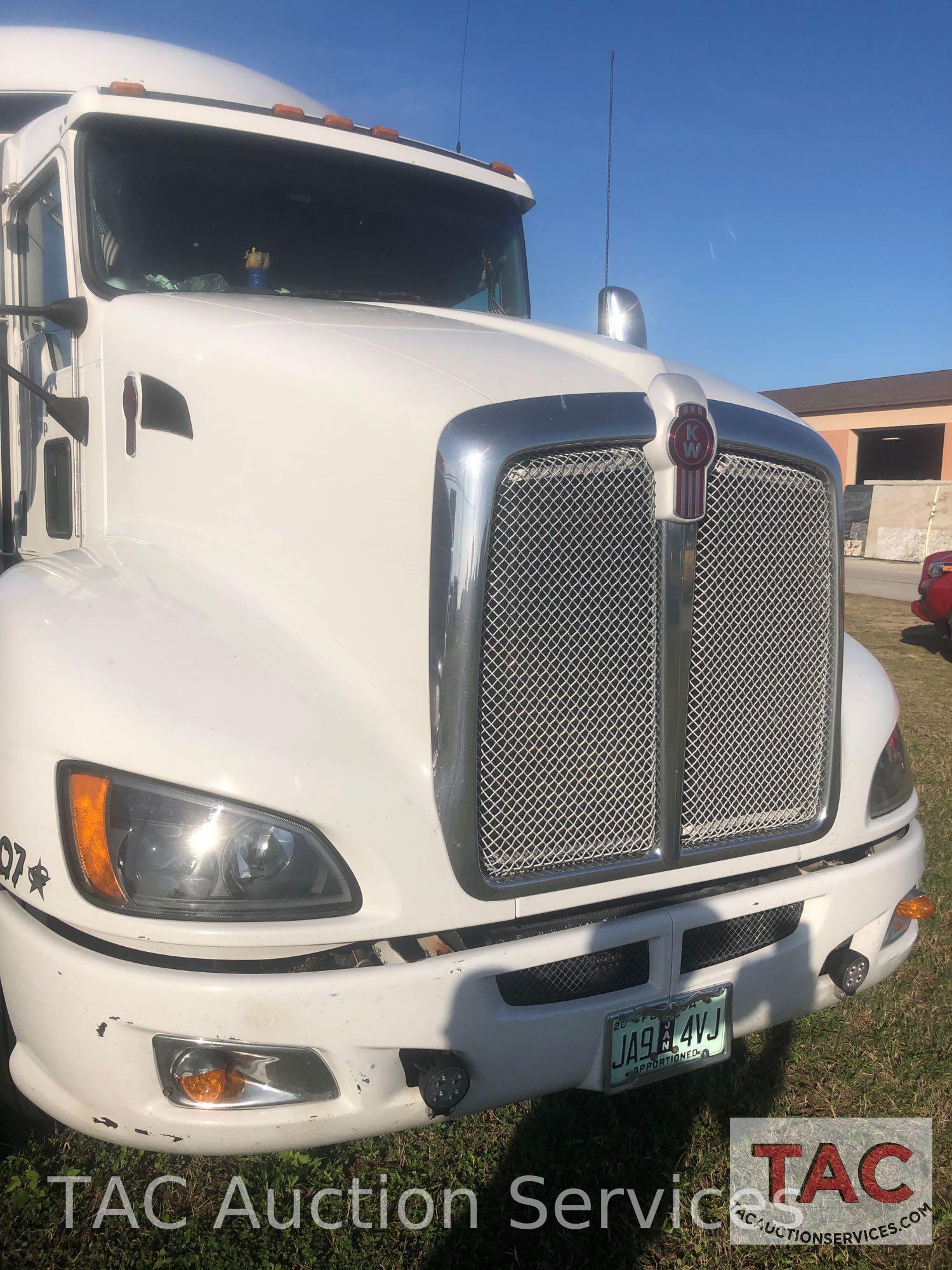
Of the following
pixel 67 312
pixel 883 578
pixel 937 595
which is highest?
pixel 67 312

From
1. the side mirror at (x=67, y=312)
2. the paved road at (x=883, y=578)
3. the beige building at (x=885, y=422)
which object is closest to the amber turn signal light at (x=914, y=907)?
the side mirror at (x=67, y=312)

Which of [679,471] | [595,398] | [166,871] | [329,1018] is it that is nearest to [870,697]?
[679,471]

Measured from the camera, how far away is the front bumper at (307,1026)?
204 centimetres

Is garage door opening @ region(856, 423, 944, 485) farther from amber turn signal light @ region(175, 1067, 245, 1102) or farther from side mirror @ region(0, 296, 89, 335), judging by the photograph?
amber turn signal light @ region(175, 1067, 245, 1102)

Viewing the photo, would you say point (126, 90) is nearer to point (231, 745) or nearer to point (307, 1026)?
point (231, 745)

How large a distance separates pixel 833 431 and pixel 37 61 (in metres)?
32.4

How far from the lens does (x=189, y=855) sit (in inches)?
81.0

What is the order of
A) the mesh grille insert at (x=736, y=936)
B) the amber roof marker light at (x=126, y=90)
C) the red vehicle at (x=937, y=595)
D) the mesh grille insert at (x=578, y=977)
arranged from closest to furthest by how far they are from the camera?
the mesh grille insert at (x=578, y=977), the mesh grille insert at (x=736, y=936), the amber roof marker light at (x=126, y=90), the red vehicle at (x=937, y=595)

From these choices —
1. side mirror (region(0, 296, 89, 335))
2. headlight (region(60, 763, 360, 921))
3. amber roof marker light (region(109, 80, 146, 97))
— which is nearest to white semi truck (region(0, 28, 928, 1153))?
headlight (region(60, 763, 360, 921))

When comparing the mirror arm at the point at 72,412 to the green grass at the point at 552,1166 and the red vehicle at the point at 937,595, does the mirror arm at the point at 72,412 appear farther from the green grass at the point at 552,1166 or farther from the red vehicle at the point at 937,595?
the red vehicle at the point at 937,595

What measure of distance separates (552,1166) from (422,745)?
1379 mm

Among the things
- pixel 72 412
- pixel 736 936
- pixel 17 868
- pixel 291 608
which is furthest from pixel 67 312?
pixel 736 936

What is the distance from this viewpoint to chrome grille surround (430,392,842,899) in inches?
85.7

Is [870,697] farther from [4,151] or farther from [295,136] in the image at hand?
[4,151]
